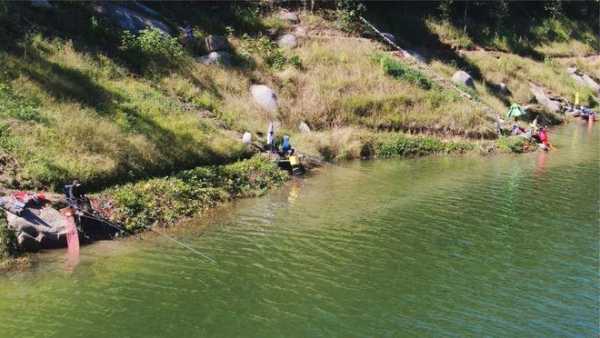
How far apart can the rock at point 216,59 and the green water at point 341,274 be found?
1470cm

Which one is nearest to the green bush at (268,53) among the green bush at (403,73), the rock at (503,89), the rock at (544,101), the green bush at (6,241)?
the green bush at (403,73)

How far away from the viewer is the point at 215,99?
36.6 metres

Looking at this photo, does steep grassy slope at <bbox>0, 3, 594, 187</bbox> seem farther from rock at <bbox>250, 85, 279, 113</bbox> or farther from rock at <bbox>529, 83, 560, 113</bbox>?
rock at <bbox>529, 83, 560, 113</bbox>

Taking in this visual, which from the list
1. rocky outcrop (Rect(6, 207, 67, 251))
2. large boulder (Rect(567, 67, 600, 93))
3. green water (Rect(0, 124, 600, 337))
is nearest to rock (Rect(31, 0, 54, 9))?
green water (Rect(0, 124, 600, 337))

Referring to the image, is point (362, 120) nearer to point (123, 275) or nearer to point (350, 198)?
point (350, 198)

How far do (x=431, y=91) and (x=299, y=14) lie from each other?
1395 centimetres

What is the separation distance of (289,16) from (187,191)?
2979 centimetres

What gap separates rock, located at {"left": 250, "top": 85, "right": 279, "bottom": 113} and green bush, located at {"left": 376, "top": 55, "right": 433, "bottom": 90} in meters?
9.92

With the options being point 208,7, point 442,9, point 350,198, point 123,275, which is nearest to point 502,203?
point 350,198

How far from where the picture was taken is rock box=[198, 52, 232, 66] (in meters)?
40.2

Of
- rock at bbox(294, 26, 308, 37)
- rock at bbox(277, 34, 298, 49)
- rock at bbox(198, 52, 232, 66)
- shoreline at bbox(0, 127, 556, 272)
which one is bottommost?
shoreline at bbox(0, 127, 556, 272)

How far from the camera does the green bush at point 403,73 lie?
149 feet

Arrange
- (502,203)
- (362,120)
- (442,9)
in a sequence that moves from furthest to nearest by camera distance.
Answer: (442,9) < (362,120) < (502,203)

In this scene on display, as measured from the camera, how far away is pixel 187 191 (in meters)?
25.1
